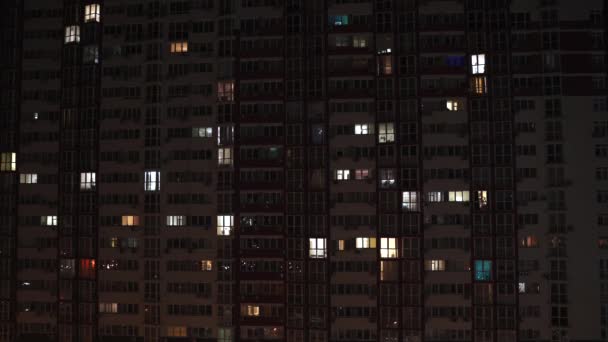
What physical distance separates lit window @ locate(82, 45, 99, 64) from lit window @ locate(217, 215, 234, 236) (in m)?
25.4

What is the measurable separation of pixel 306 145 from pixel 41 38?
36816 mm

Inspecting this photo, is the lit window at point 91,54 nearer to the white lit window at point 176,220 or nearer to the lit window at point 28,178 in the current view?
the lit window at point 28,178

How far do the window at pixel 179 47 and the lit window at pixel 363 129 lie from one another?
23.1m

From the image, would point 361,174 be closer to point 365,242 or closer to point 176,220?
point 365,242

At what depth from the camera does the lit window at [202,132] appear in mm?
79606

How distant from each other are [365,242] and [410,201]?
22.6 feet

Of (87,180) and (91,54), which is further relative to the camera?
(91,54)

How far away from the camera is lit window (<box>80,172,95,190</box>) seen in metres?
81.2

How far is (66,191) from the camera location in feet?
267

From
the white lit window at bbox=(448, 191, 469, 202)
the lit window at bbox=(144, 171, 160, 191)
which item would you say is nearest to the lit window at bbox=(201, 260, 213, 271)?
the lit window at bbox=(144, 171, 160, 191)

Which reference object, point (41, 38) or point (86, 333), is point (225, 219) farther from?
point (41, 38)

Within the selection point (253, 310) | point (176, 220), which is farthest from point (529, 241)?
point (176, 220)

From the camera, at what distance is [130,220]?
263ft

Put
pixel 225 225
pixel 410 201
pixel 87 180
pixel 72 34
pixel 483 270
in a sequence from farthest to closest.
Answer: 1. pixel 72 34
2. pixel 87 180
3. pixel 225 225
4. pixel 410 201
5. pixel 483 270
